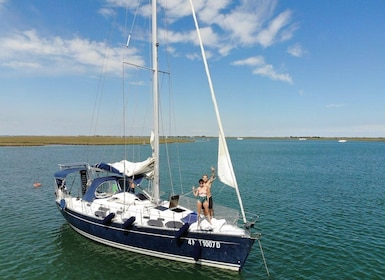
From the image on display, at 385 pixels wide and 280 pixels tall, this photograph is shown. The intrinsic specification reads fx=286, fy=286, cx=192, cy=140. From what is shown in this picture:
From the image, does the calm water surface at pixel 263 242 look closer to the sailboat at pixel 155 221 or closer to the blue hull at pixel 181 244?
the blue hull at pixel 181 244

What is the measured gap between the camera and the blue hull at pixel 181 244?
12.2 m

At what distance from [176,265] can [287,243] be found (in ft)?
22.5

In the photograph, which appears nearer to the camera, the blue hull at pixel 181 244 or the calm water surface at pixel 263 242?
the blue hull at pixel 181 244

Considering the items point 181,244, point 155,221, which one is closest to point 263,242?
point 181,244

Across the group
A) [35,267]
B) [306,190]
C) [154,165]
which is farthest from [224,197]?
[35,267]

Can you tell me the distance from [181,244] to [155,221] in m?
1.62

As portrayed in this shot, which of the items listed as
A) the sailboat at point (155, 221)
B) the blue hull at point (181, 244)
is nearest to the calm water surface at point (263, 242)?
the blue hull at point (181, 244)

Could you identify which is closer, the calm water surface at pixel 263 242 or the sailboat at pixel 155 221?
the sailboat at pixel 155 221

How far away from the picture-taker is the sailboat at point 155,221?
1228 cm

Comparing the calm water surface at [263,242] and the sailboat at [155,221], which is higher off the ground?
the sailboat at [155,221]

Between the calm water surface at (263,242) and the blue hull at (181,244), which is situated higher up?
the blue hull at (181,244)

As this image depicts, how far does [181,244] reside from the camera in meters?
13.0

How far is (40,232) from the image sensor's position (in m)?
18.1

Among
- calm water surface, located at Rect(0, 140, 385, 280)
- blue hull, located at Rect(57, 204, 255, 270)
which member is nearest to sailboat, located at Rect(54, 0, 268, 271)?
blue hull, located at Rect(57, 204, 255, 270)
